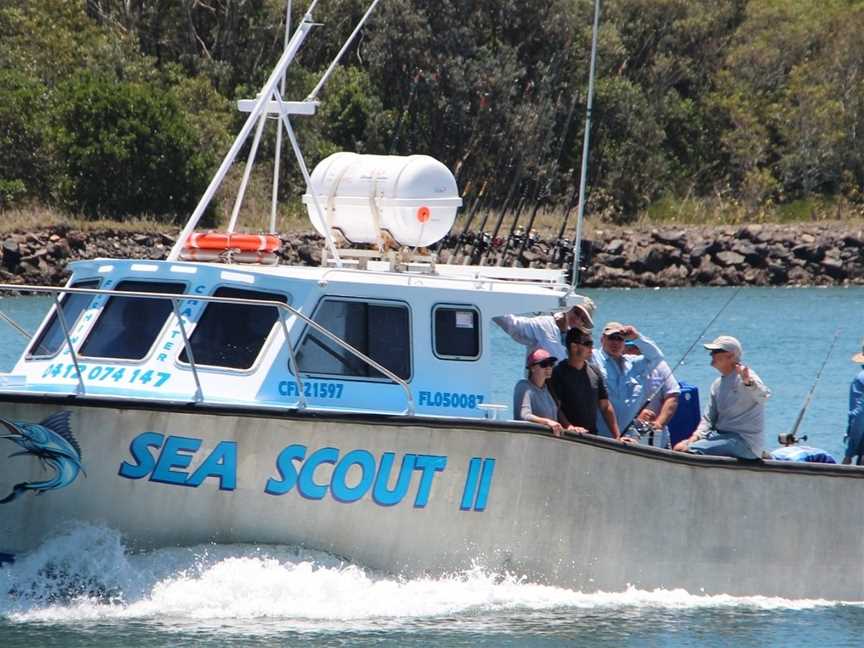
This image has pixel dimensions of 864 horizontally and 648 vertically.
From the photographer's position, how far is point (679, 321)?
36.0m

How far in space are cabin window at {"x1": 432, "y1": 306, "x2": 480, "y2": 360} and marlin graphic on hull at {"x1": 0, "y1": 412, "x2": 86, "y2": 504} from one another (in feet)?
8.30

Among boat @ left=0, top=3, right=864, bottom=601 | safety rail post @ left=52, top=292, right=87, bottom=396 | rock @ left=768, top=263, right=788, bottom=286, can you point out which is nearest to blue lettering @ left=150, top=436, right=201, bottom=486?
boat @ left=0, top=3, right=864, bottom=601

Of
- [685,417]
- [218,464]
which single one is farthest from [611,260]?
[218,464]

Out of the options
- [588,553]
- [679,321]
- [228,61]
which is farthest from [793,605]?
[228,61]

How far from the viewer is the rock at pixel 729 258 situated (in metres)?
51.8

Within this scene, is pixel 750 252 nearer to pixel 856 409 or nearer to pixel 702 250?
pixel 702 250

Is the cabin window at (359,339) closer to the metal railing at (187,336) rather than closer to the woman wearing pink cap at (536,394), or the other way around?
the metal railing at (187,336)

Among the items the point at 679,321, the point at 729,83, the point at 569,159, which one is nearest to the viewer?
the point at 679,321

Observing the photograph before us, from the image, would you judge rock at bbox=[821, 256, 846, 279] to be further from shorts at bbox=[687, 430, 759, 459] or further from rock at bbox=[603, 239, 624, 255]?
shorts at bbox=[687, 430, 759, 459]

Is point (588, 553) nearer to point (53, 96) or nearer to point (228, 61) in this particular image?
point (53, 96)

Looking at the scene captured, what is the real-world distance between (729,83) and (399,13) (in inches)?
737

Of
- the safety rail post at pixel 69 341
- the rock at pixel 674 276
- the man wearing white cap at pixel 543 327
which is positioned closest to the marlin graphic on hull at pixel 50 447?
the safety rail post at pixel 69 341

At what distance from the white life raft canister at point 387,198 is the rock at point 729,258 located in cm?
4106

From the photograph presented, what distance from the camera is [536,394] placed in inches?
433
